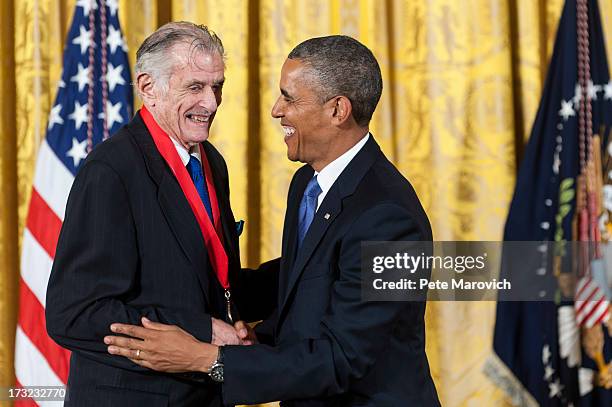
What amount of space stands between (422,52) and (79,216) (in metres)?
2.20

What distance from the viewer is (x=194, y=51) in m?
2.15

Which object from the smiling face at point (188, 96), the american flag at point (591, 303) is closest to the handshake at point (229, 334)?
the smiling face at point (188, 96)

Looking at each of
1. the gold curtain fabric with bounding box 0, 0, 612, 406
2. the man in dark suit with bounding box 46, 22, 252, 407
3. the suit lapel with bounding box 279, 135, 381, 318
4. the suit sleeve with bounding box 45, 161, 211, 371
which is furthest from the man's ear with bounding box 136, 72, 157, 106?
the gold curtain fabric with bounding box 0, 0, 612, 406

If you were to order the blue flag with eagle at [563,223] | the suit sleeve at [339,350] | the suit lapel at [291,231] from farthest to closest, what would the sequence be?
the blue flag with eagle at [563,223]
the suit lapel at [291,231]
the suit sleeve at [339,350]

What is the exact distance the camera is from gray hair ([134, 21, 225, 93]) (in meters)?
2.14

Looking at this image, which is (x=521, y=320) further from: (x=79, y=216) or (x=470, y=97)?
(x=79, y=216)

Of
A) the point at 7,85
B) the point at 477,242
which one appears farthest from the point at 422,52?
the point at 7,85

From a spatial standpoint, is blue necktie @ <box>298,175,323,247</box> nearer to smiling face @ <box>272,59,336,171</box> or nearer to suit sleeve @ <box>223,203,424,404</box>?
smiling face @ <box>272,59,336,171</box>

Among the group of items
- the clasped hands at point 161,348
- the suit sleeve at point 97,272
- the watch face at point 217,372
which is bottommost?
the watch face at point 217,372

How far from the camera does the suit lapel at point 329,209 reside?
200 centimetres

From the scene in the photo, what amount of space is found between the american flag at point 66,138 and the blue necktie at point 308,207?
1.57 metres

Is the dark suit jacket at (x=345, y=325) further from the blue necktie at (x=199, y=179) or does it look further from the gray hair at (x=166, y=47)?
the gray hair at (x=166, y=47)

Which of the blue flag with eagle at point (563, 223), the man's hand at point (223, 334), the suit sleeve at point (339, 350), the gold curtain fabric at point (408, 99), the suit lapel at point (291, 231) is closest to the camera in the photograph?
the suit sleeve at point (339, 350)

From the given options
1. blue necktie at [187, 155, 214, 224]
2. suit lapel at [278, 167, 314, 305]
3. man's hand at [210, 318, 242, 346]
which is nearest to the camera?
man's hand at [210, 318, 242, 346]
